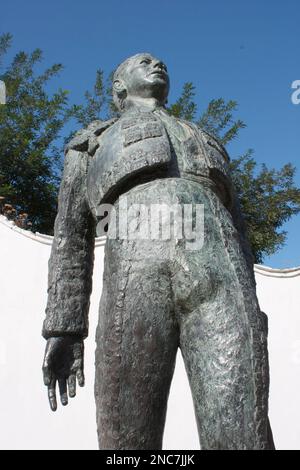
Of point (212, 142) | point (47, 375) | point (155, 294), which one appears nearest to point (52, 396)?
point (47, 375)

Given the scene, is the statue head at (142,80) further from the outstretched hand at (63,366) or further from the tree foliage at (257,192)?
the tree foliage at (257,192)

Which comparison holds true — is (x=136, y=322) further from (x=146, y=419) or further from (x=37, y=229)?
(x=37, y=229)

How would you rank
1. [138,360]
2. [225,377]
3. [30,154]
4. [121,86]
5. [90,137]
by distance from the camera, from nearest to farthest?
1. [225,377]
2. [138,360]
3. [90,137]
4. [121,86]
5. [30,154]

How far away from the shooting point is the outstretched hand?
105 inches

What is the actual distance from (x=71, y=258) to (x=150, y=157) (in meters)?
0.60

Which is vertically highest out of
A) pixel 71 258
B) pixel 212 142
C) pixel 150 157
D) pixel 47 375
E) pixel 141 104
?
pixel 141 104

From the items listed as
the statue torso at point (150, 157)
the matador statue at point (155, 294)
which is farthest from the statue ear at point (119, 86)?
the statue torso at point (150, 157)

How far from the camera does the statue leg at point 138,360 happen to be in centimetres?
225

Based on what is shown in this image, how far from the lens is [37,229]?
10922 mm

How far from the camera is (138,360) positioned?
2254mm

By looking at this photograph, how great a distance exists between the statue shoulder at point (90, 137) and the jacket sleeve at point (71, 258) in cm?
3

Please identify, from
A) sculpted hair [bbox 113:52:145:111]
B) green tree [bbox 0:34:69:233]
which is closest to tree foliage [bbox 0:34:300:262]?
green tree [bbox 0:34:69:233]

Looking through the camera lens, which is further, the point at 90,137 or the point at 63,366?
the point at 90,137

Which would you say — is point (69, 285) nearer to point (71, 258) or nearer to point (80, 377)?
point (71, 258)
